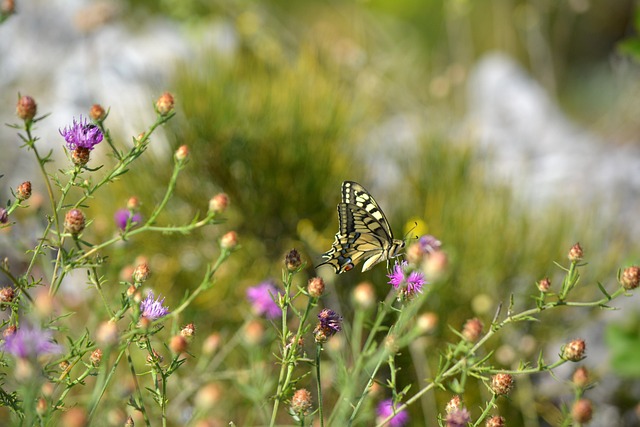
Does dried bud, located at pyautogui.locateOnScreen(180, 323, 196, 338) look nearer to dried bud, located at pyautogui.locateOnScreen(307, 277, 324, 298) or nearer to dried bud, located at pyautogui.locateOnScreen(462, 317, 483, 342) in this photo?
dried bud, located at pyautogui.locateOnScreen(307, 277, 324, 298)

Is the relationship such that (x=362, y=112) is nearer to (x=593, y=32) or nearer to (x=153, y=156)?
(x=153, y=156)

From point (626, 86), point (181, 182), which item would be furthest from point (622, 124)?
point (181, 182)

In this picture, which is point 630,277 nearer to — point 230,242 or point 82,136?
point 230,242

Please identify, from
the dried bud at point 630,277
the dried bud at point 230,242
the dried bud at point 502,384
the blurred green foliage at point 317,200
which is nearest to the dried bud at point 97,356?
the dried bud at point 230,242

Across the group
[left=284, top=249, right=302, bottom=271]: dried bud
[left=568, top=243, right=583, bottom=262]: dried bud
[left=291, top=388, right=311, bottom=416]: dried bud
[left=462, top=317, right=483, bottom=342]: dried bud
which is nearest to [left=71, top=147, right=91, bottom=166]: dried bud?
[left=284, top=249, right=302, bottom=271]: dried bud

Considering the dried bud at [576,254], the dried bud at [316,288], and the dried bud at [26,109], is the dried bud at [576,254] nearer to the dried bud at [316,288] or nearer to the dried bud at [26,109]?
the dried bud at [316,288]

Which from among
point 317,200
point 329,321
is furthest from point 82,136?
point 317,200

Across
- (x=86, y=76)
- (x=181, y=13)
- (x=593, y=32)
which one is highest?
(x=181, y=13)
